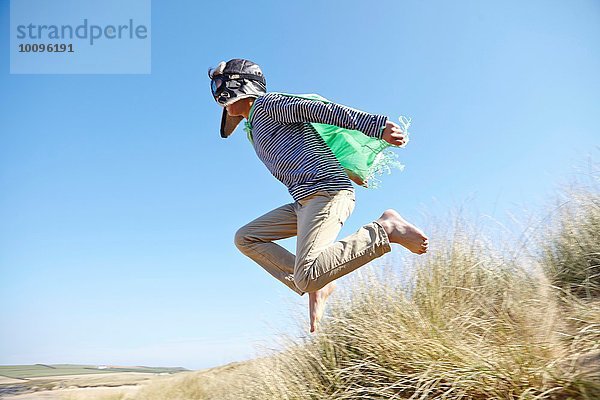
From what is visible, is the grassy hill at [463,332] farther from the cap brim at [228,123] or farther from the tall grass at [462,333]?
the cap brim at [228,123]

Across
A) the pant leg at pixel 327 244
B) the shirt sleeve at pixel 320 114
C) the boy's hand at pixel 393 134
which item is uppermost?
the shirt sleeve at pixel 320 114

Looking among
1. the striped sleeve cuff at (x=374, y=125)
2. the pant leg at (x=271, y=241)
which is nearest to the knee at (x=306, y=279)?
the pant leg at (x=271, y=241)

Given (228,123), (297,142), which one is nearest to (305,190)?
(297,142)

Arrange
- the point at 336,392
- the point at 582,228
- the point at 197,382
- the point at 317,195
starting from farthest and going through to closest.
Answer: the point at 197,382
the point at 582,228
the point at 317,195
the point at 336,392

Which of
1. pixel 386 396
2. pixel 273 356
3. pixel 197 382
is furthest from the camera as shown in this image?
pixel 197 382

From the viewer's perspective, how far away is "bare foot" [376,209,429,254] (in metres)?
2.63

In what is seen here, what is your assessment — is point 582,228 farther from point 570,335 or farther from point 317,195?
point 317,195

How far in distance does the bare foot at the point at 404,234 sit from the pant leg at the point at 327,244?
47mm

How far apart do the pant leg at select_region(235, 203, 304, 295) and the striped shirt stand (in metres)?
0.24

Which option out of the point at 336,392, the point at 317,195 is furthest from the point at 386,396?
the point at 317,195

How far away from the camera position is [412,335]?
102 inches

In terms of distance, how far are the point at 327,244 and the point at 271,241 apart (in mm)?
527

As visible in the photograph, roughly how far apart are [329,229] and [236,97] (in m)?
1.04

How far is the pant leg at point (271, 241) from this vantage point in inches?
118
